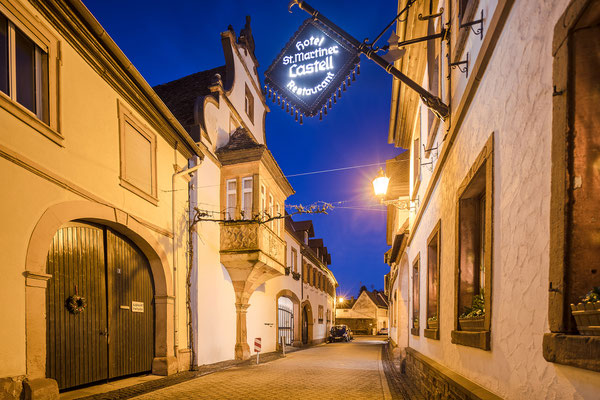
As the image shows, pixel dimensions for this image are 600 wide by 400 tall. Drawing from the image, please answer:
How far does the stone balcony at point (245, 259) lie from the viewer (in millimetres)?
11805

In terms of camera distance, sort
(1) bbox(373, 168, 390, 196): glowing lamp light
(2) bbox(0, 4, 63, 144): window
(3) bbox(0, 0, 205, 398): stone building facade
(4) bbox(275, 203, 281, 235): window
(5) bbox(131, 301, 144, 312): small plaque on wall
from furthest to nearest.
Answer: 1. (4) bbox(275, 203, 281, 235): window
2. (1) bbox(373, 168, 390, 196): glowing lamp light
3. (5) bbox(131, 301, 144, 312): small plaque on wall
4. (2) bbox(0, 4, 63, 144): window
5. (3) bbox(0, 0, 205, 398): stone building facade

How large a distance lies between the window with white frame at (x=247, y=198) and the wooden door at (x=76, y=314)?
216 inches

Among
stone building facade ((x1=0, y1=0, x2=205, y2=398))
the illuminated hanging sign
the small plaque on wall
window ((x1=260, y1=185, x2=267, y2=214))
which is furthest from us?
window ((x1=260, y1=185, x2=267, y2=214))

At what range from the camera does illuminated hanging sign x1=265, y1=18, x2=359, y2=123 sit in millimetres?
5547

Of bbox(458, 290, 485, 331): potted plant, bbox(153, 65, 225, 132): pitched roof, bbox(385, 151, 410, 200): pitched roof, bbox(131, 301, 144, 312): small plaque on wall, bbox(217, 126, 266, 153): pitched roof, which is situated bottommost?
bbox(131, 301, 144, 312): small plaque on wall

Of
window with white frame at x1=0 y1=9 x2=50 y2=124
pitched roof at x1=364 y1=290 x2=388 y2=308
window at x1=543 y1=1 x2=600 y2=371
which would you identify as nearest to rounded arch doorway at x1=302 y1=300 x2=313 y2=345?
window with white frame at x1=0 y1=9 x2=50 y2=124

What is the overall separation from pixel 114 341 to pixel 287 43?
6489mm

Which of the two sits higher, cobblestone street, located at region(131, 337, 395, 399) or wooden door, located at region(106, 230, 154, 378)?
wooden door, located at region(106, 230, 154, 378)

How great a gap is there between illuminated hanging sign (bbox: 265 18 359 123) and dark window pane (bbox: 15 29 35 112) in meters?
3.52

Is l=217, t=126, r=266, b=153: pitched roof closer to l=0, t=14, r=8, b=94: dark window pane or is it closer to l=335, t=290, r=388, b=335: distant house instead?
l=0, t=14, r=8, b=94: dark window pane

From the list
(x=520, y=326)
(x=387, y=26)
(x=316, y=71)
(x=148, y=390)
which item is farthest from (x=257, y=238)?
(x=520, y=326)

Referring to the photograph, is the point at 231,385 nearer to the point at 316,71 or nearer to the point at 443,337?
the point at 443,337

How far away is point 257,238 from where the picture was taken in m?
11.7

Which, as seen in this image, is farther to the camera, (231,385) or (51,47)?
(231,385)
